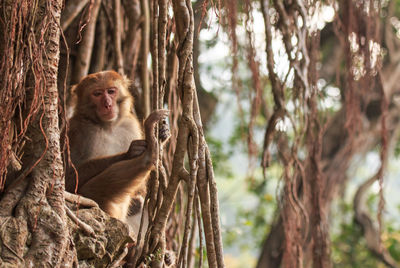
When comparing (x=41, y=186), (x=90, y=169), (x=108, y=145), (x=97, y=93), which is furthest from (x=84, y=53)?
(x=41, y=186)

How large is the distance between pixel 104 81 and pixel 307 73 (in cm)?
139

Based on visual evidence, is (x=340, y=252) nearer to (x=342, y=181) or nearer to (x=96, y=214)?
(x=342, y=181)

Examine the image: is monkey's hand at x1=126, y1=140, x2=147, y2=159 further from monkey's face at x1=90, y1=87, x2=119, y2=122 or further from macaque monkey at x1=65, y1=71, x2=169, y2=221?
monkey's face at x1=90, y1=87, x2=119, y2=122

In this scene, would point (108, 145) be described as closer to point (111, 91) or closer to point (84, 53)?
point (111, 91)

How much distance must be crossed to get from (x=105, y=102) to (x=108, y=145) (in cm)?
30

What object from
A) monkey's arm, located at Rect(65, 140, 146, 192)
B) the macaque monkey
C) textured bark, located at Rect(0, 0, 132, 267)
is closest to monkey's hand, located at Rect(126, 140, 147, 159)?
the macaque monkey

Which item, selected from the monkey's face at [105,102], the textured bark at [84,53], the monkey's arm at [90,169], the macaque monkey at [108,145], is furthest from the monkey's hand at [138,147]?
the textured bark at [84,53]

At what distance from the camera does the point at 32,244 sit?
2068mm

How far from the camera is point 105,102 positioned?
3674 millimetres

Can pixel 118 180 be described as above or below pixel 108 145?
below

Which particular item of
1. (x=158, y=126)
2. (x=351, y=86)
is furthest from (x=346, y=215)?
(x=158, y=126)

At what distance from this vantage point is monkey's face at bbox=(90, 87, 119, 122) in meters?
3.68

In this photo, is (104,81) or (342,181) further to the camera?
(342,181)

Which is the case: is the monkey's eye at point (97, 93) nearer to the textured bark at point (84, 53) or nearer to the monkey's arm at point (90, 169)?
the monkey's arm at point (90, 169)
